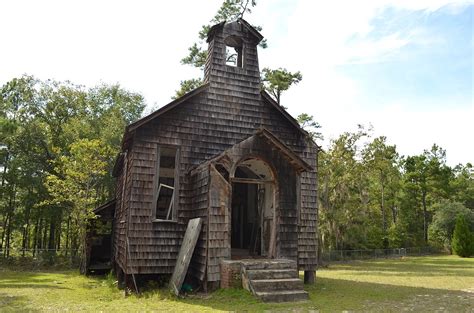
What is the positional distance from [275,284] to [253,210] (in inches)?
231

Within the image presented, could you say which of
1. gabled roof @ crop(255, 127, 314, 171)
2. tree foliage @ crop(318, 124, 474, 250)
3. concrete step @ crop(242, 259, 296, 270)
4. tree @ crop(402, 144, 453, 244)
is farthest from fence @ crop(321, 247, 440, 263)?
concrete step @ crop(242, 259, 296, 270)

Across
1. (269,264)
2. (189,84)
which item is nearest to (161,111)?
(269,264)

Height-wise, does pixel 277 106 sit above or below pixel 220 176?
above

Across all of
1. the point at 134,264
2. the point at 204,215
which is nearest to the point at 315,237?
the point at 204,215

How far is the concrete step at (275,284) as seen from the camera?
9539 millimetres

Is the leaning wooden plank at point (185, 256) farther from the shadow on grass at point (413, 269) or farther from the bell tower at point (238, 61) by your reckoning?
the shadow on grass at point (413, 269)

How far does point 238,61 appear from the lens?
14.4 meters

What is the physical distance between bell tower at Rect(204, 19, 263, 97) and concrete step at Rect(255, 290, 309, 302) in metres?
7.23

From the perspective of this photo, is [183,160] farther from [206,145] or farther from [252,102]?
[252,102]

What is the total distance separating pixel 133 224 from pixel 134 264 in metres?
1.18

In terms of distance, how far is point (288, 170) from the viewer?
39.5 ft

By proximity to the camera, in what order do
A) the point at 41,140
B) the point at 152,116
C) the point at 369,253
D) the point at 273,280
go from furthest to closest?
1. the point at 369,253
2. the point at 41,140
3. the point at 152,116
4. the point at 273,280

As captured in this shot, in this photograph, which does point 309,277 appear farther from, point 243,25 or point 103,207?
point 103,207

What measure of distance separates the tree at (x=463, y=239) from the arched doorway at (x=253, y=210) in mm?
30886
